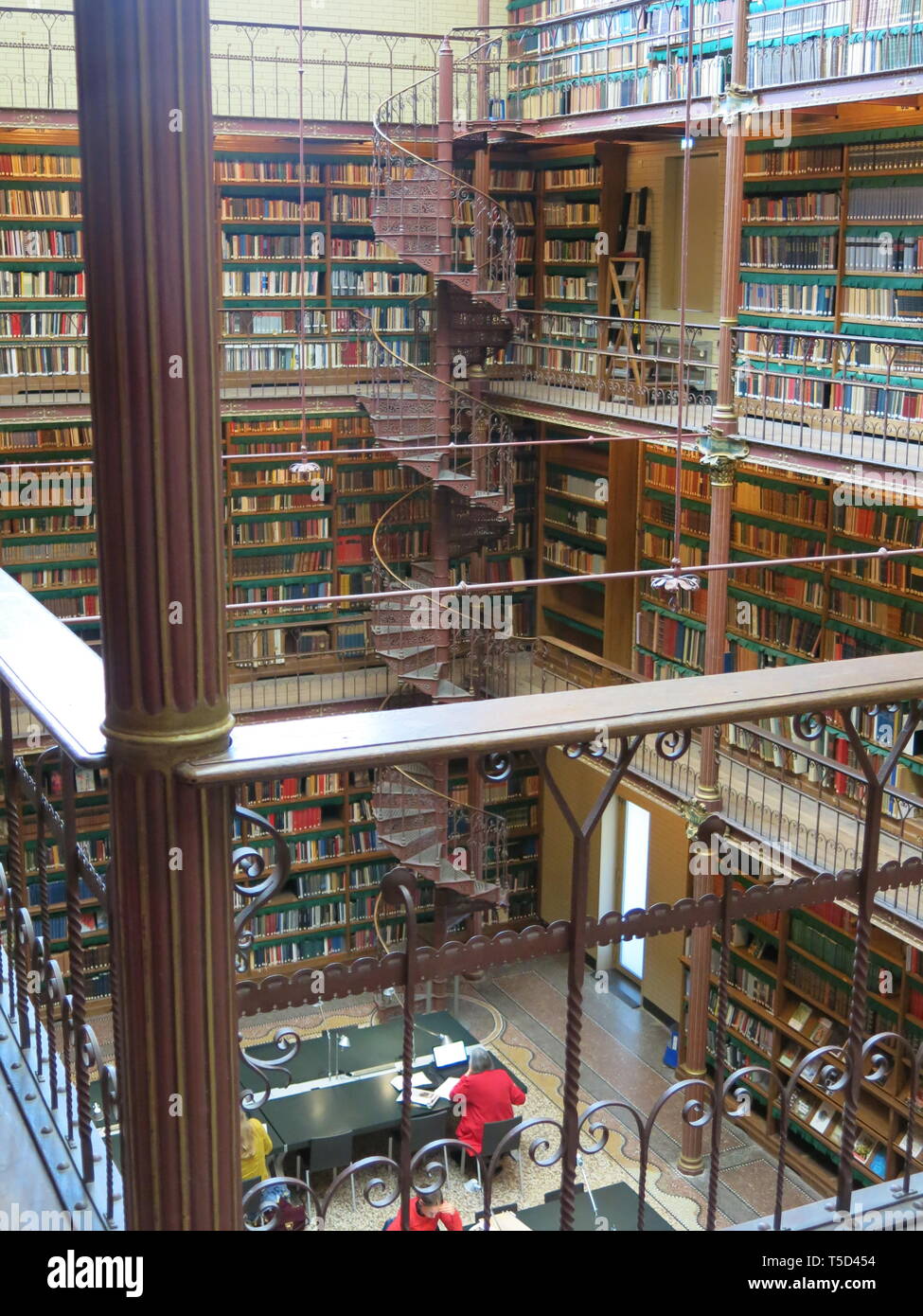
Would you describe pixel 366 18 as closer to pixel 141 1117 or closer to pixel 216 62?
pixel 216 62

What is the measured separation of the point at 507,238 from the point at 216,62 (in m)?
2.22

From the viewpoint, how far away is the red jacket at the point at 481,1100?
6117 mm

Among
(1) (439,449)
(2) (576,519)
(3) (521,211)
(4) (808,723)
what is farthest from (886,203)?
(4) (808,723)

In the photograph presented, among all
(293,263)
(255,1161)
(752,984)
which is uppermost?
(293,263)

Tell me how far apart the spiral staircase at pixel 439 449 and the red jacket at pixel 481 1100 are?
82.1 inches

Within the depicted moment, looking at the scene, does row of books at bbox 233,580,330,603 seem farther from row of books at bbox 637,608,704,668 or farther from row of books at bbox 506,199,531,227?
row of books at bbox 506,199,531,227

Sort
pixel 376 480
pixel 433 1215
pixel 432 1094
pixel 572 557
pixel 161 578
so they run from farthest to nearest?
pixel 572 557, pixel 376 480, pixel 432 1094, pixel 433 1215, pixel 161 578

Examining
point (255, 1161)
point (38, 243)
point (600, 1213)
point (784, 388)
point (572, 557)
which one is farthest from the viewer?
point (572, 557)

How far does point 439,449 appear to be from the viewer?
26.8 ft

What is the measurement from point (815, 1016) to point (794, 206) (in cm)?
441

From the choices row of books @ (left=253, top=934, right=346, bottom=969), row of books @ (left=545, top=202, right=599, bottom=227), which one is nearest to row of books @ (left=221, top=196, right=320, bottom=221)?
row of books @ (left=545, top=202, right=599, bottom=227)

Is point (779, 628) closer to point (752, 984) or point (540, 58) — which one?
point (752, 984)

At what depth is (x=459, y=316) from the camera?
8.78 meters

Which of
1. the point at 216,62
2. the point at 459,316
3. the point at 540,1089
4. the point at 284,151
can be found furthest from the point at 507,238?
the point at 540,1089
